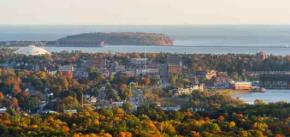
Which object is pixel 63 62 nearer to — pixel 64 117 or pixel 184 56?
pixel 184 56

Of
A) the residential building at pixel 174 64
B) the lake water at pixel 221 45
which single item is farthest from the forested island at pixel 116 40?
the residential building at pixel 174 64

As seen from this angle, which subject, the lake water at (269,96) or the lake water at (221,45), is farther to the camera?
the lake water at (221,45)

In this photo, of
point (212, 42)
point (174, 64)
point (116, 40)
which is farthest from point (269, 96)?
point (212, 42)

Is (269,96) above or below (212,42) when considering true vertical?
above

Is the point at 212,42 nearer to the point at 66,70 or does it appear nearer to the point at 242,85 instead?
the point at 66,70

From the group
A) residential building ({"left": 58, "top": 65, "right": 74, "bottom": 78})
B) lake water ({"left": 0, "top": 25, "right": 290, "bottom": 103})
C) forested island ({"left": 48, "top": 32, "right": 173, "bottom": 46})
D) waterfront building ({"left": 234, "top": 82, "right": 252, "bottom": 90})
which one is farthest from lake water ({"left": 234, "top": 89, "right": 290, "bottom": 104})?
forested island ({"left": 48, "top": 32, "right": 173, "bottom": 46})

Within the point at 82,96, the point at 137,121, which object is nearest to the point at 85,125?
the point at 137,121

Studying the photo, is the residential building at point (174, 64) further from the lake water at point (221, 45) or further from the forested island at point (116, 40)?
the forested island at point (116, 40)

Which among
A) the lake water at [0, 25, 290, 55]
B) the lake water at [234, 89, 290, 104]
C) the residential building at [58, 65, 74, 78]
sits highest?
the residential building at [58, 65, 74, 78]

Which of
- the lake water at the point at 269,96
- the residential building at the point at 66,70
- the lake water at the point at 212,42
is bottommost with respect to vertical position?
the lake water at the point at 212,42

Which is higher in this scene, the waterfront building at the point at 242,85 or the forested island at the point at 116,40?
the waterfront building at the point at 242,85

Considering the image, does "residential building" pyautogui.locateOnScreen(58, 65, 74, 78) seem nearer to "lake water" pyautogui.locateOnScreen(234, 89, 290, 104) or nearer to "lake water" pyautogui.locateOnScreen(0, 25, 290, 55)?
"lake water" pyautogui.locateOnScreen(234, 89, 290, 104)

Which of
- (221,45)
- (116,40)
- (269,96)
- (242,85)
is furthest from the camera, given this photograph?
(116,40)
